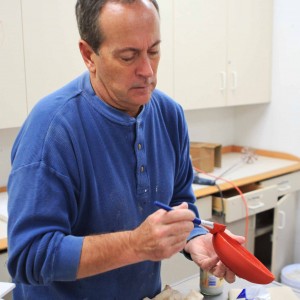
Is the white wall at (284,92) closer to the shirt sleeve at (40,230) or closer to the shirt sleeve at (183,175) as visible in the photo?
the shirt sleeve at (183,175)

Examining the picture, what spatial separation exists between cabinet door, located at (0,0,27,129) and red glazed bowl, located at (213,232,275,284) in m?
1.26

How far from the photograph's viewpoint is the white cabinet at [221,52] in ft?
8.41

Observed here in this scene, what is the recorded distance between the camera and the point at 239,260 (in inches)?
40.2

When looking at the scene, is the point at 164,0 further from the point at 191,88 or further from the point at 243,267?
the point at 243,267

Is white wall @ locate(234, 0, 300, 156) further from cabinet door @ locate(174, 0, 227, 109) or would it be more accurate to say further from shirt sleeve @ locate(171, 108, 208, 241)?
shirt sleeve @ locate(171, 108, 208, 241)

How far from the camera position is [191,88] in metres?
2.64

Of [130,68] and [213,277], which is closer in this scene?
[130,68]

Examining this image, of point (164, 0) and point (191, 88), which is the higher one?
→ point (164, 0)

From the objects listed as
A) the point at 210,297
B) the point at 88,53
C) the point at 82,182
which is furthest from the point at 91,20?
the point at 210,297

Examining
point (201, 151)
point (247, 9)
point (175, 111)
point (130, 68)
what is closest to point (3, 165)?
point (201, 151)

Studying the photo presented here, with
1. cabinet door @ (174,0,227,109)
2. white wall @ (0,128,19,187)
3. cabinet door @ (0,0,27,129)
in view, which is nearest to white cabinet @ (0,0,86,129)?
cabinet door @ (0,0,27,129)

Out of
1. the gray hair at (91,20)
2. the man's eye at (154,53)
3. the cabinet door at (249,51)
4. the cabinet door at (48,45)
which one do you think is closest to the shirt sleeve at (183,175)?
the man's eye at (154,53)

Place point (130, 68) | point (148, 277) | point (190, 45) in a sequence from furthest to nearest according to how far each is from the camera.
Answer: point (190, 45) → point (148, 277) → point (130, 68)

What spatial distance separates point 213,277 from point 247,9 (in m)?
2.15
